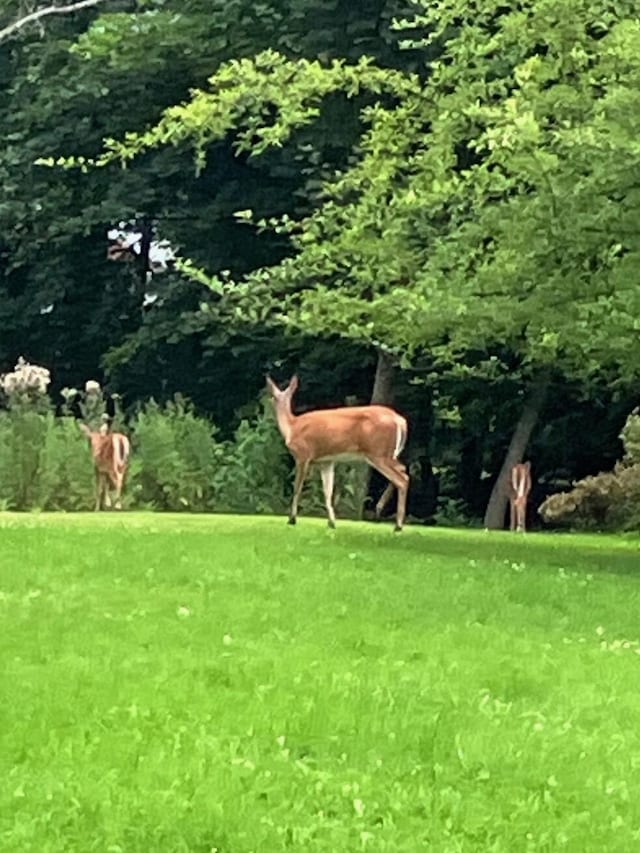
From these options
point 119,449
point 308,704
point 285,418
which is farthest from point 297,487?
point 308,704

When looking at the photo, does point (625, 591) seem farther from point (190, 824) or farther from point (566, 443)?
point (566, 443)

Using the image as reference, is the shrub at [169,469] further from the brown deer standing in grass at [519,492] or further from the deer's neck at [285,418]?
the deer's neck at [285,418]

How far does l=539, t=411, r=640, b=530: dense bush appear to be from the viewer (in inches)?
986

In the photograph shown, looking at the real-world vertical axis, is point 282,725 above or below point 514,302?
below

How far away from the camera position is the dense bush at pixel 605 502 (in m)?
25.0

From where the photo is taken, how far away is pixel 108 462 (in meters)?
21.8

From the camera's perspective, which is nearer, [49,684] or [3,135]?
[49,684]

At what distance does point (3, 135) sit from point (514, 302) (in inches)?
793

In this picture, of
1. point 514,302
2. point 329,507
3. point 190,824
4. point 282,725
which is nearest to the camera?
point 190,824

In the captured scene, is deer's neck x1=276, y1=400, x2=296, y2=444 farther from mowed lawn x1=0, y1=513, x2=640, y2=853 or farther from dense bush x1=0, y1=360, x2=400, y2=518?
mowed lawn x1=0, y1=513, x2=640, y2=853

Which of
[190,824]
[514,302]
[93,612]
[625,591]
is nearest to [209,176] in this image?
[514,302]

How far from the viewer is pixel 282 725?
310 inches

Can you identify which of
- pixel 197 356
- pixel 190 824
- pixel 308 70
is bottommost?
pixel 190 824

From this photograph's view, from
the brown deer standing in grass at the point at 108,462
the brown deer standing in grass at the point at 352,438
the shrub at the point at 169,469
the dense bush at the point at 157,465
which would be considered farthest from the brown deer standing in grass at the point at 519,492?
the brown deer standing in grass at the point at 108,462
